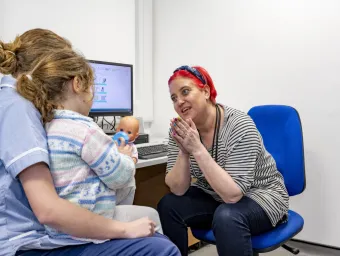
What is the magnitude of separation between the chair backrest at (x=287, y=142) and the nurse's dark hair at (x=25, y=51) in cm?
113

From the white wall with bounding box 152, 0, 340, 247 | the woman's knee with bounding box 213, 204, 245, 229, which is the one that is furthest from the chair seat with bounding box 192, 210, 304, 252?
the white wall with bounding box 152, 0, 340, 247

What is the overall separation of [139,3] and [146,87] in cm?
68

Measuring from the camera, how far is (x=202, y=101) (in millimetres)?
1454

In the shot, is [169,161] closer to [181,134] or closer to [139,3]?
[181,134]

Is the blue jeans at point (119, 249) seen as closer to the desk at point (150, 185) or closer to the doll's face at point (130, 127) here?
the doll's face at point (130, 127)

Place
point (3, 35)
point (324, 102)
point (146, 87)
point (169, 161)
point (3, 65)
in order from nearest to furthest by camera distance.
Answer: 1. point (3, 65)
2. point (169, 161)
3. point (3, 35)
4. point (324, 102)
5. point (146, 87)

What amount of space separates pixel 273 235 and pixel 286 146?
0.49 m

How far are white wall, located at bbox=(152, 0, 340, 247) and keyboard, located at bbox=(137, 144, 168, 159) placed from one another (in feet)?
2.47

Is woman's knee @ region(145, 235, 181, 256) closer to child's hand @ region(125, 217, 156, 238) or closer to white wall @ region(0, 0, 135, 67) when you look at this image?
child's hand @ region(125, 217, 156, 238)

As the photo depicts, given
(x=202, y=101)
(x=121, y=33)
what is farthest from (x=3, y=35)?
(x=202, y=101)

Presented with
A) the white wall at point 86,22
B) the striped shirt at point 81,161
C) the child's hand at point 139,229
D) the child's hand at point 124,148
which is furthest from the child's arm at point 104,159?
the white wall at point 86,22

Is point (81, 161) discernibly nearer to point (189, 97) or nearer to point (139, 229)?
point (139, 229)

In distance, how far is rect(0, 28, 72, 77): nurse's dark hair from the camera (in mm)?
941

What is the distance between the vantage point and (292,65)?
2.17 m
